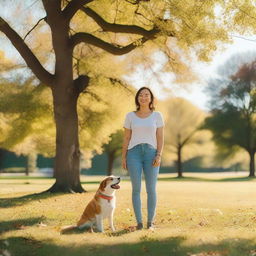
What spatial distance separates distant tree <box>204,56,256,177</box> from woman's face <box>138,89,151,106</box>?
1584 inches

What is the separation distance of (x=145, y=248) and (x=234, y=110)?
4260 centimetres

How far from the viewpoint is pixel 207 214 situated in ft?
39.1

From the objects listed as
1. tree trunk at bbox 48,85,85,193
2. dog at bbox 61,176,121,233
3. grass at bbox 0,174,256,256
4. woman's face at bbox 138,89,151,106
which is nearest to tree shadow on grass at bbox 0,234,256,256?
grass at bbox 0,174,256,256

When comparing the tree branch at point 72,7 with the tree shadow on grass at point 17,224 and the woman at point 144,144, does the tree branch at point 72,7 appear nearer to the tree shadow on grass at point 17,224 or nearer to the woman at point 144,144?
the tree shadow on grass at point 17,224

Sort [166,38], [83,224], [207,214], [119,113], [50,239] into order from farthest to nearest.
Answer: [119,113] → [166,38] → [207,214] → [83,224] → [50,239]

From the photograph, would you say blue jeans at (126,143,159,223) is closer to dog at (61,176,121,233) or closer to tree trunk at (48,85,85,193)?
dog at (61,176,121,233)

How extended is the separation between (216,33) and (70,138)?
6612mm

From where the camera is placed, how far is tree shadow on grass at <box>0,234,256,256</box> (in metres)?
6.90

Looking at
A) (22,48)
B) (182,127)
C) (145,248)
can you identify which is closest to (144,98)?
(145,248)

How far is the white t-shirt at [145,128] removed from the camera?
8477mm

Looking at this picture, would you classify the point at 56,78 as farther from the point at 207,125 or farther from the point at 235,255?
the point at 207,125

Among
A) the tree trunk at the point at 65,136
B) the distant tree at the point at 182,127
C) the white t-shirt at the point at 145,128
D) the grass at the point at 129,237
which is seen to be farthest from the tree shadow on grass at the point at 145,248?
the distant tree at the point at 182,127

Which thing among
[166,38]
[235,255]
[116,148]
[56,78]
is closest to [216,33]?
[166,38]

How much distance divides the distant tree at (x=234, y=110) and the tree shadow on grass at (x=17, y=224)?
128 ft
